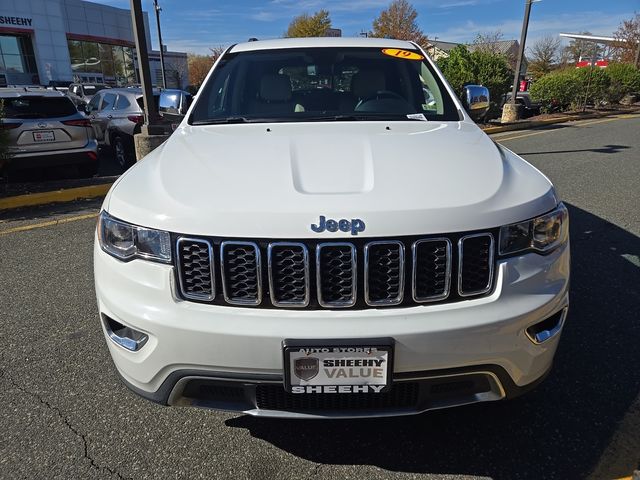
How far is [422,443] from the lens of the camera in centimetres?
223

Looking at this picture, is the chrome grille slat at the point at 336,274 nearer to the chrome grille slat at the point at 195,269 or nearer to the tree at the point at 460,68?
the chrome grille slat at the point at 195,269

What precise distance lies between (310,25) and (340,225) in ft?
154

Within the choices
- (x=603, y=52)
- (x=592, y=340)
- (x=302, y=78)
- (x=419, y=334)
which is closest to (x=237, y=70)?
(x=302, y=78)

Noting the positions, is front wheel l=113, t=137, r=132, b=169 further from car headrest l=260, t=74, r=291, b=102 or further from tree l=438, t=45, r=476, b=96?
tree l=438, t=45, r=476, b=96

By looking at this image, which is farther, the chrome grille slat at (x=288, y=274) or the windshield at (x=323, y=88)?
the windshield at (x=323, y=88)

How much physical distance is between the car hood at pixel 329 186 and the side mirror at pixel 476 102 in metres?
1.03

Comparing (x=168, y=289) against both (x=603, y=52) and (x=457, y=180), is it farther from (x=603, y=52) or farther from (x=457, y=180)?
(x=603, y=52)

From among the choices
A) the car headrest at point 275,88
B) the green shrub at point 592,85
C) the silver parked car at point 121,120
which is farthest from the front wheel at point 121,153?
the green shrub at point 592,85

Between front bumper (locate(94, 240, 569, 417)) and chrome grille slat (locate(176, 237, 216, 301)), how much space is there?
0.04 meters

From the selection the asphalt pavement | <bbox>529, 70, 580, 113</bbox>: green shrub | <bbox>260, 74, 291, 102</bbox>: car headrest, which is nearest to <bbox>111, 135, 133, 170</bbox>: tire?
the asphalt pavement

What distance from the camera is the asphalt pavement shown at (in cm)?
210

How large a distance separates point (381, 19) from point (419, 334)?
4492cm

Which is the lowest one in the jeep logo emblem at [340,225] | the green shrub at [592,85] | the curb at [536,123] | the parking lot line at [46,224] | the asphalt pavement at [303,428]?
the curb at [536,123]

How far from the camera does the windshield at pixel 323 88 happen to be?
309cm
